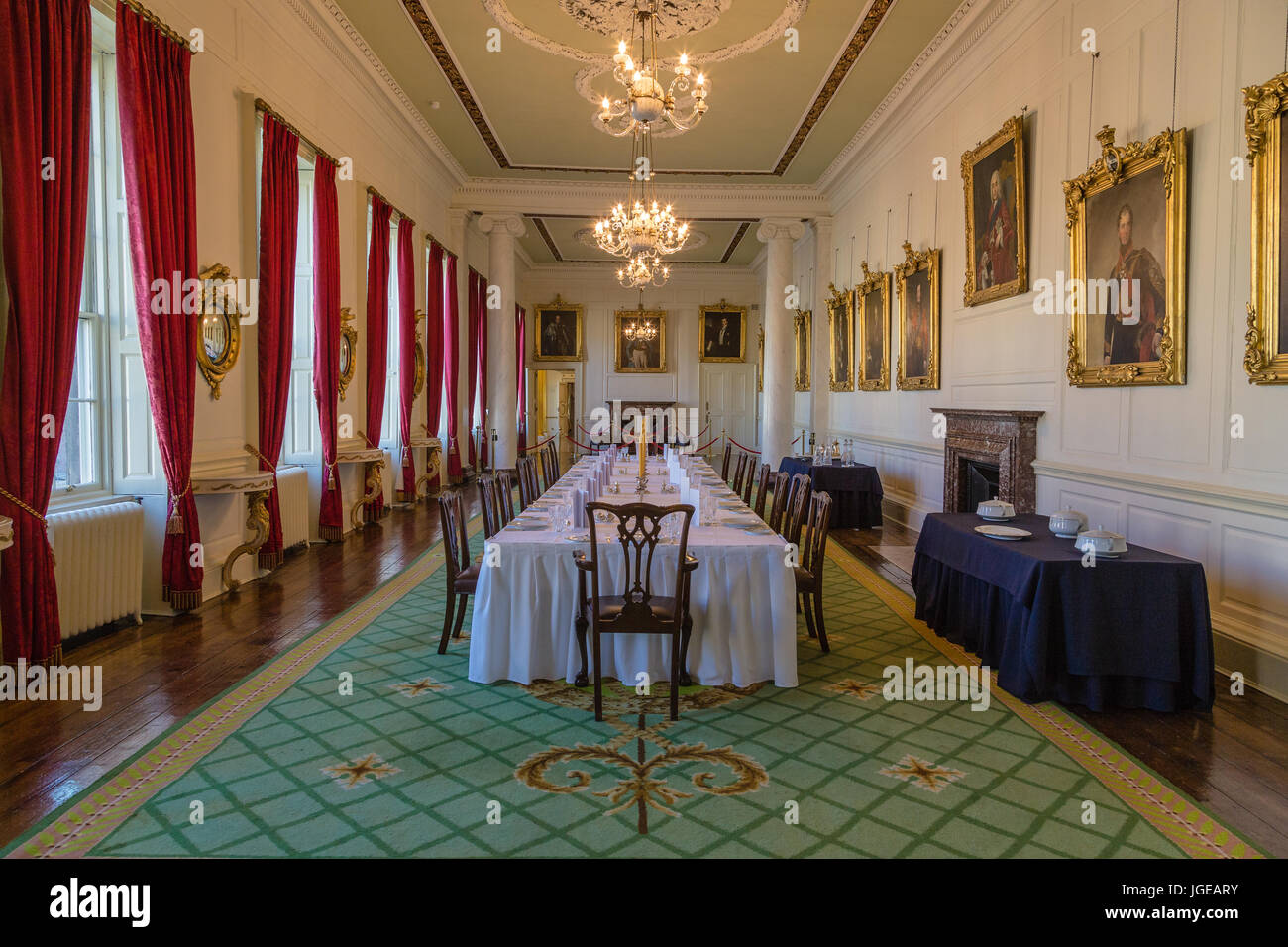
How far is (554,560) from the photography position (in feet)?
12.9

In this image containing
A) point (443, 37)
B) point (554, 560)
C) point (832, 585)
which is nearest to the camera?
point (554, 560)

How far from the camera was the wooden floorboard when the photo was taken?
110 inches

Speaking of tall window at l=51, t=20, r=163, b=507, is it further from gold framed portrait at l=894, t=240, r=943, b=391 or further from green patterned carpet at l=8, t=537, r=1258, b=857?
gold framed portrait at l=894, t=240, r=943, b=391

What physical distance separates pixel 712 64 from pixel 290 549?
6.36 metres

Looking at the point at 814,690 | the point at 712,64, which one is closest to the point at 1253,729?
the point at 814,690

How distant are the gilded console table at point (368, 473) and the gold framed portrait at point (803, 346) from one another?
26.0 ft

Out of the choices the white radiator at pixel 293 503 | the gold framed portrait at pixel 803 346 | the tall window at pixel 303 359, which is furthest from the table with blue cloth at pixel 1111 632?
the gold framed portrait at pixel 803 346

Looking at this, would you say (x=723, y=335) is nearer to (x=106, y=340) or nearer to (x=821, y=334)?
(x=821, y=334)

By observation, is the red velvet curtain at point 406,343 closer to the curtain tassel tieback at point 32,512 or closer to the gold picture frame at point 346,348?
the gold picture frame at point 346,348

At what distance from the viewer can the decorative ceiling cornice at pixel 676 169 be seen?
285 inches

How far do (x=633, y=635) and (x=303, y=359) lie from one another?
565 centimetres

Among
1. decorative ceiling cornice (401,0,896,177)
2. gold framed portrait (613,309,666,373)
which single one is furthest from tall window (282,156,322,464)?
gold framed portrait (613,309,666,373)

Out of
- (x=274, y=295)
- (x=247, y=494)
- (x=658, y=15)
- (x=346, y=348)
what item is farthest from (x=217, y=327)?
(x=658, y=15)
